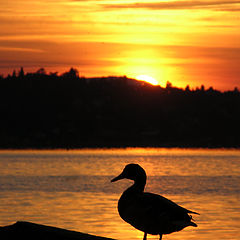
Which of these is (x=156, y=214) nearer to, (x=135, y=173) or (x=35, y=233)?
Result: (x=135, y=173)

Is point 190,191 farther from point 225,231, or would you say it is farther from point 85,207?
point 225,231

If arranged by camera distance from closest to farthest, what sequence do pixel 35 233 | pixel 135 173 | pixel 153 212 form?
pixel 35 233, pixel 153 212, pixel 135 173

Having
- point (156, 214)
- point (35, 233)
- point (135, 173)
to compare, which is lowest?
point (35, 233)

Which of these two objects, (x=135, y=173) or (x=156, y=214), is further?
(x=135, y=173)

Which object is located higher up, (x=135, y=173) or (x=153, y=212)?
(x=135, y=173)

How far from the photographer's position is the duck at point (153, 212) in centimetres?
1338

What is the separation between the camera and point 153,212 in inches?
529

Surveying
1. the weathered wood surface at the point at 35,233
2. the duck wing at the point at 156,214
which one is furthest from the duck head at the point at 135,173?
the weathered wood surface at the point at 35,233

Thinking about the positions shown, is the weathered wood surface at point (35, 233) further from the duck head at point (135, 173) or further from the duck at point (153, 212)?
the duck head at point (135, 173)

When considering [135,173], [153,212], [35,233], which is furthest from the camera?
[135,173]

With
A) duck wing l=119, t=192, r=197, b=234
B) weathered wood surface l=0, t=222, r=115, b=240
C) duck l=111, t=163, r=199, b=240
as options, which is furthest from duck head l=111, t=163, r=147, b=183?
weathered wood surface l=0, t=222, r=115, b=240

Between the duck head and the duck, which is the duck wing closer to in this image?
the duck

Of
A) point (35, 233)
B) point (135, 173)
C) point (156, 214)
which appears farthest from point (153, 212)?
point (35, 233)

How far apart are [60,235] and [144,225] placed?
8.76 ft
